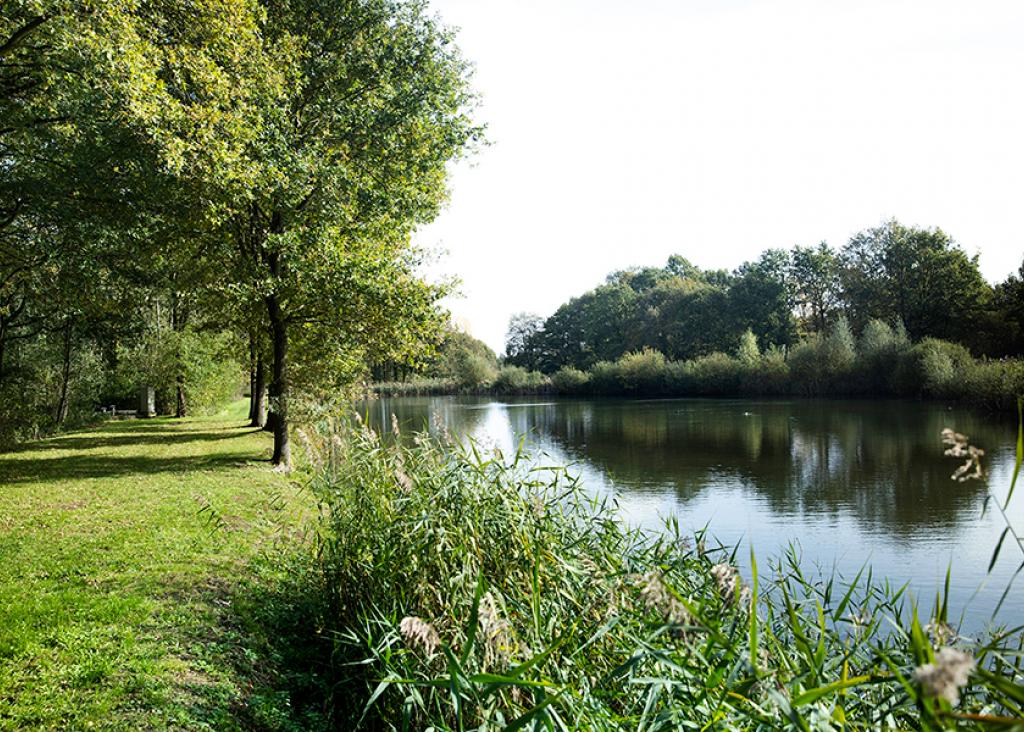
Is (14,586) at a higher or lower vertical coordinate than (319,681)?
higher

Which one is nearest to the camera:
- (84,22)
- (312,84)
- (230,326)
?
(84,22)

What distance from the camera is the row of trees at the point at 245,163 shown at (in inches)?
411

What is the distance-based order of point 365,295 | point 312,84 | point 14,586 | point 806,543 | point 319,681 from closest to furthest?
point 319,681 → point 14,586 → point 806,543 → point 365,295 → point 312,84

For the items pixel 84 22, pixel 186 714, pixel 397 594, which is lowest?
pixel 186 714

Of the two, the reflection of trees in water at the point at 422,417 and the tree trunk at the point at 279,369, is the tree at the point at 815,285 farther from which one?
the tree trunk at the point at 279,369

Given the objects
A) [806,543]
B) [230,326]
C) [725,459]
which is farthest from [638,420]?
[806,543]

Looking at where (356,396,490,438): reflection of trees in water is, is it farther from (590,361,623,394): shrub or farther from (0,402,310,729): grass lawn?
(590,361,623,394): shrub

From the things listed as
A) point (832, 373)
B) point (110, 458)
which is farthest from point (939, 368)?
point (110, 458)

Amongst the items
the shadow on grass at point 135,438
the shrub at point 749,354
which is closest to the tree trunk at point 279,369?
the shadow on grass at point 135,438

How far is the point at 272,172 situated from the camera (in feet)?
38.8

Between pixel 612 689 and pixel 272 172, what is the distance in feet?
34.8

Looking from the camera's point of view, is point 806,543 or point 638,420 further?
point 638,420

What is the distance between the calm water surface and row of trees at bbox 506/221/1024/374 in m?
19.1

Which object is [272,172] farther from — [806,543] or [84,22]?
[806,543]
